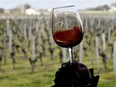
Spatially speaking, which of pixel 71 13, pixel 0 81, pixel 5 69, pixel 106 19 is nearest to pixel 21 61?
pixel 5 69

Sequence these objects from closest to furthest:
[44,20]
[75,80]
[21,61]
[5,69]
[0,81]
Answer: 1. [75,80]
2. [0,81]
3. [5,69]
4. [21,61]
5. [44,20]

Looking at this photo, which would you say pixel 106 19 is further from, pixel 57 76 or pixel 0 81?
pixel 57 76

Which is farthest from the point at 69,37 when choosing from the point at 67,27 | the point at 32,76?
the point at 32,76

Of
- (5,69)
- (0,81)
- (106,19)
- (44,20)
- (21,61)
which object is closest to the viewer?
(0,81)

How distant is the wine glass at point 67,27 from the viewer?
190 cm

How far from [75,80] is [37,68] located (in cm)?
2073

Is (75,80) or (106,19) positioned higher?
(75,80)

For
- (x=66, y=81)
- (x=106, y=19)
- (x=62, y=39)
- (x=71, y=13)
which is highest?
(x=71, y=13)

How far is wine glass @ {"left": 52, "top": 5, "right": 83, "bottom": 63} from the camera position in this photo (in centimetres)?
190

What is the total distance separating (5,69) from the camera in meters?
22.4

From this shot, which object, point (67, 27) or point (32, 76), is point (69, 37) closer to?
point (67, 27)

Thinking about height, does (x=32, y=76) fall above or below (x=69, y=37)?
below

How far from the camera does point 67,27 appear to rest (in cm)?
192

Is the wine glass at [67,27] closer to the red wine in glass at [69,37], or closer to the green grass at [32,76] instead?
the red wine in glass at [69,37]
